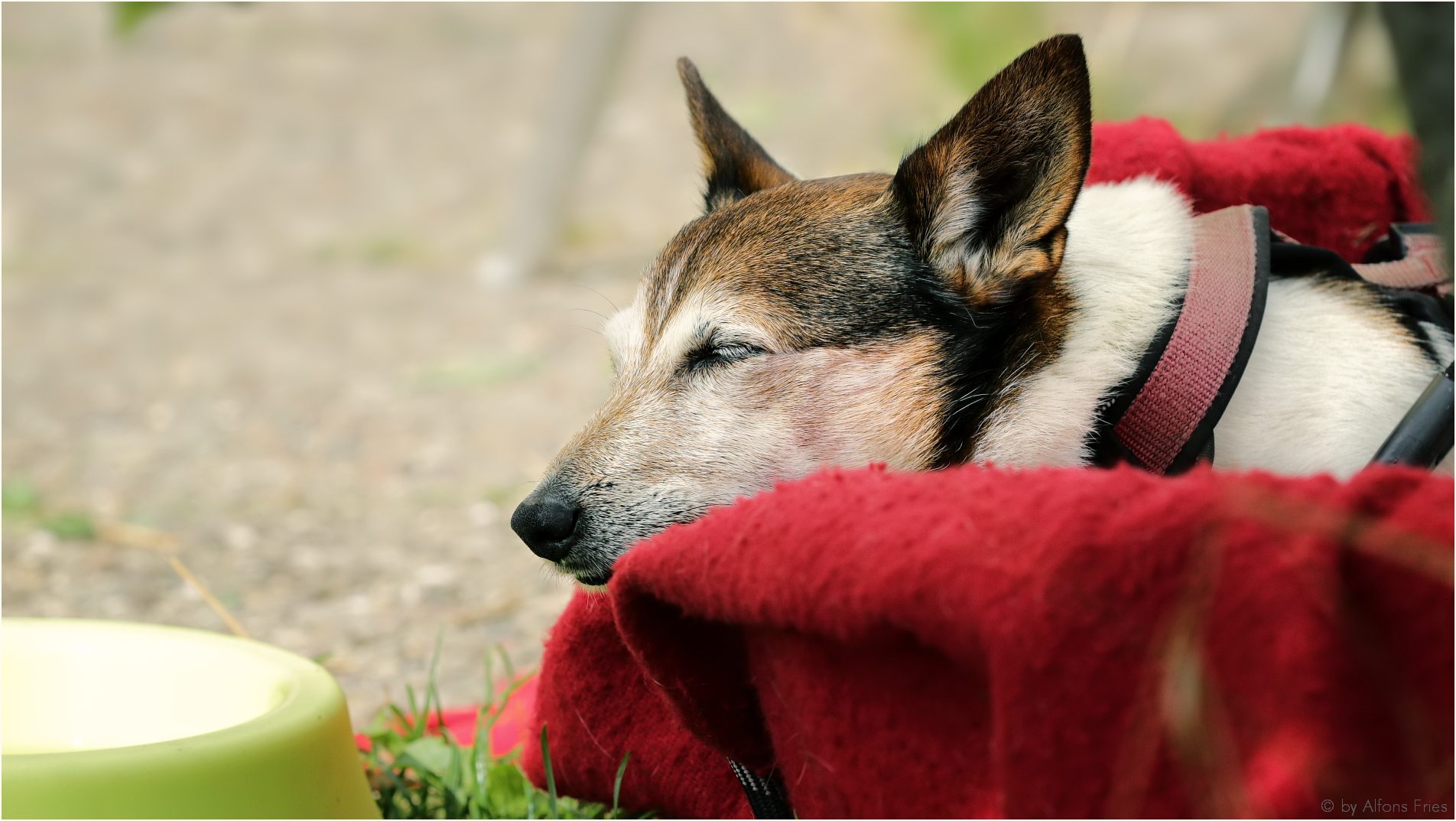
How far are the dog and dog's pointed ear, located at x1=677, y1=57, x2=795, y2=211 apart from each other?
19.0 inches

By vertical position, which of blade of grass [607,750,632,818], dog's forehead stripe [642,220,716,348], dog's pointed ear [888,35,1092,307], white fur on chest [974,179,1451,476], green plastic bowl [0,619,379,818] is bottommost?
blade of grass [607,750,632,818]

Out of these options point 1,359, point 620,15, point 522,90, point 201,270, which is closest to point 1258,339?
point 620,15

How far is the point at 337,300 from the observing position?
7.79 metres

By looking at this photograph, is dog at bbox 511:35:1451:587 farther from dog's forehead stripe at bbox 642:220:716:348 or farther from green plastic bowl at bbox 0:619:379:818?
green plastic bowl at bbox 0:619:379:818

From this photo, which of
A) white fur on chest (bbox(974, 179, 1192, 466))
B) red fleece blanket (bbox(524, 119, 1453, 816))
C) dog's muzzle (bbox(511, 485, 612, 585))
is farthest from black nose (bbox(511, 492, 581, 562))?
white fur on chest (bbox(974, 179, 1192, 466))

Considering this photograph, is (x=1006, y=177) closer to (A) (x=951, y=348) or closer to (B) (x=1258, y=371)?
(A) (x=951, y=348)

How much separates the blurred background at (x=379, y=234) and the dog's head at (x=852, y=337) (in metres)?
0.43

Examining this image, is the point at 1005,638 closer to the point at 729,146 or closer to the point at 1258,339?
the point at 1258,339

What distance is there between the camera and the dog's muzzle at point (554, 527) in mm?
1942

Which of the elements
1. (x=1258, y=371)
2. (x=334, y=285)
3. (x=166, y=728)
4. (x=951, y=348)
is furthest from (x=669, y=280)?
(x=334, y=285)

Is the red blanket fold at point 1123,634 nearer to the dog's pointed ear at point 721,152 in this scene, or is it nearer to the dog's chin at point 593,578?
the dog's chin at point 593,578

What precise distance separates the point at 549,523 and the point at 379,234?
7932 millimetres

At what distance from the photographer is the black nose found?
1944mm

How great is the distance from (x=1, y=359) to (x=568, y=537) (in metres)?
5.87
